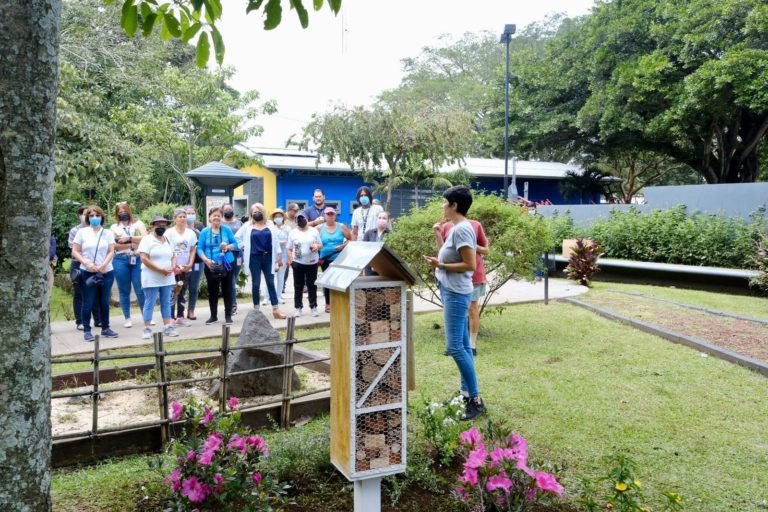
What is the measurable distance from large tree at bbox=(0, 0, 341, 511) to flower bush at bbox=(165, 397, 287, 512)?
2.92 feet

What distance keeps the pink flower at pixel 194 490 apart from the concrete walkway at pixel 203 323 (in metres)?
5.16

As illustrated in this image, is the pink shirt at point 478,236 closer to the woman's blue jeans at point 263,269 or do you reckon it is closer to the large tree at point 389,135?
the woman's blue jeans at point 263,269

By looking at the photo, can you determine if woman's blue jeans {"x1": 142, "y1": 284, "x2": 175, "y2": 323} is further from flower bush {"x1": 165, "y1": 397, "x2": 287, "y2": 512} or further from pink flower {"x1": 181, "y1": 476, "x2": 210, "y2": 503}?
pink flower {"x1": 181, "y1": 476, "x2": 210, "y2": 503}

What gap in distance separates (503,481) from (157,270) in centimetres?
626

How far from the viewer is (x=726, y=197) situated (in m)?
15.8

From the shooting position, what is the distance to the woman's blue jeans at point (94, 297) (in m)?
8.37

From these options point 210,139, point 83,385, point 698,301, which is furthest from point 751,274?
point 210,139

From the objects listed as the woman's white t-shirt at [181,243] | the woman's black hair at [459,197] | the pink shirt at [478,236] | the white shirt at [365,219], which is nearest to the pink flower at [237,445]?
the woman's black hair at [459,197]

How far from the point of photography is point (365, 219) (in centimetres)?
1109

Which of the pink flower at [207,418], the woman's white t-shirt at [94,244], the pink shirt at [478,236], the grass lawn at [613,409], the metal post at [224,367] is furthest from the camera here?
the woman's white t-shirt at [94,244]

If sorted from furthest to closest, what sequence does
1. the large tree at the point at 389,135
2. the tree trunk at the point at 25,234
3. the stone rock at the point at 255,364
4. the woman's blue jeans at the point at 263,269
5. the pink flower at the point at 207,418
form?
the large tree at the point at 389,135 → the woman's blue jeans at the point at 263,269 → the stone rock at the point at 255,364 → the pink flower at the point at 207,418 → the tree trunk at the point at 25,234

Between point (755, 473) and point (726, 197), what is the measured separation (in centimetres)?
1340

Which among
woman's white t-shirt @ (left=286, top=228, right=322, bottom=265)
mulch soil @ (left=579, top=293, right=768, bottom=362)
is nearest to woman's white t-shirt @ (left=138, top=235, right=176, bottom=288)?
woman's white t-shirt @ (left=286, top=228, right=322, bottom=265)

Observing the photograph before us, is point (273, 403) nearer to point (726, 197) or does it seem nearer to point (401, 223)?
point (401, 223)
